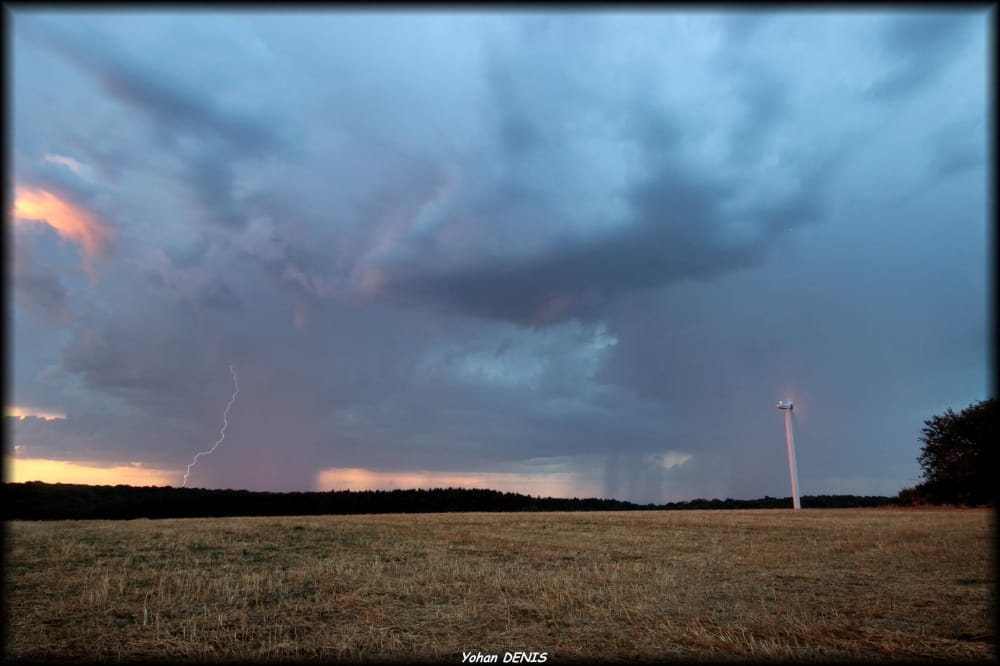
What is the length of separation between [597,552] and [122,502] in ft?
229

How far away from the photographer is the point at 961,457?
237 ft

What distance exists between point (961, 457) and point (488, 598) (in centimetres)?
7861

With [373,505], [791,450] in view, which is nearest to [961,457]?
[791,450]

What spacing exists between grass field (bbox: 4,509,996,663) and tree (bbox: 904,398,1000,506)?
48277mm

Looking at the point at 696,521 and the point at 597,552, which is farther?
the point at 696,521

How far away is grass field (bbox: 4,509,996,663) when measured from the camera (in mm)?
11453

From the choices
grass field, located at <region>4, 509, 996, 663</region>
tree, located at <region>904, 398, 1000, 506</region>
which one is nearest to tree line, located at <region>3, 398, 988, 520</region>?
tree, located at <region>904, 398, 1000, 506</region>

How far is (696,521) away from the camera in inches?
1666

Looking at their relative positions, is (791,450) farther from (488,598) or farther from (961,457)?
(488,598)

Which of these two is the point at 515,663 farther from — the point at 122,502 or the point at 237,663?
the point at 122,502

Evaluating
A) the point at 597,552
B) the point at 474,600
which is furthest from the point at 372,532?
the point at 474,600

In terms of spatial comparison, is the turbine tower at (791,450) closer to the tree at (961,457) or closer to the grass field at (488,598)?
the tree at (961,457)

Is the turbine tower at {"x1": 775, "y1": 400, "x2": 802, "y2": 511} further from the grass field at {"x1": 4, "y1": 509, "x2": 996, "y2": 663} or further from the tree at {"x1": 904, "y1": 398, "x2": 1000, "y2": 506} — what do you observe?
the grass field at {"x1": 4, "y1": 509, "x2": 996, "y2": 663}

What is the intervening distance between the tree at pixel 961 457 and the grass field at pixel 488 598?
48277 mm
